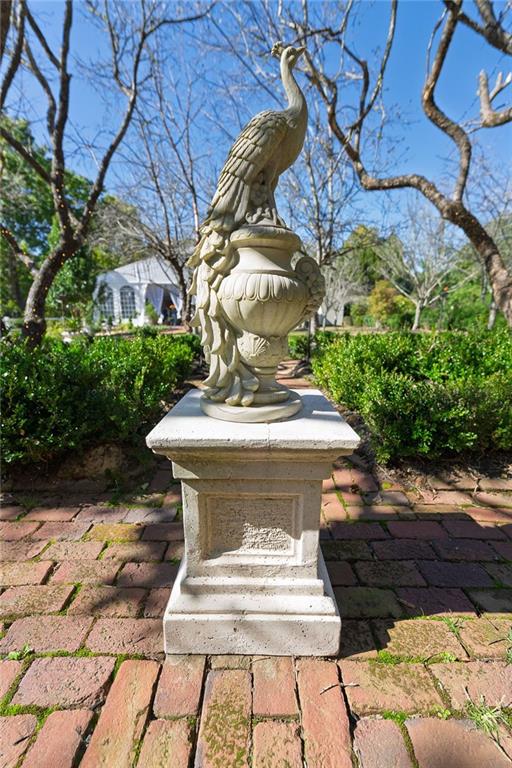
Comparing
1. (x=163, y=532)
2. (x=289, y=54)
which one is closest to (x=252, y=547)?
(x=163, y=532)

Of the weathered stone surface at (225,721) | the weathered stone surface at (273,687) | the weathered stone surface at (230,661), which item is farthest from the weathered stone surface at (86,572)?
the weathered stone surface at (273,687)

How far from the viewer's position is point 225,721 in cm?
142

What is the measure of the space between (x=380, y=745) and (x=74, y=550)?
6.61 feet

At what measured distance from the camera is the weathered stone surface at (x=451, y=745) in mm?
1298

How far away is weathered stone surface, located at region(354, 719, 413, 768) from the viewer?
51.3 inches

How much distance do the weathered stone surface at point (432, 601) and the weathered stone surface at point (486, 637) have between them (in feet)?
0.27

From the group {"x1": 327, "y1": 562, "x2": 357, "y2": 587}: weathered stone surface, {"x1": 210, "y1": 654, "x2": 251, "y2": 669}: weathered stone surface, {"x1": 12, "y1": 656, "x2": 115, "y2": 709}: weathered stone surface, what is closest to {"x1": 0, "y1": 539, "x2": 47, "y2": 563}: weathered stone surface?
{"x1": 12, "y1": 656, "x2": 115, "y2": 709}: weathered stone surface

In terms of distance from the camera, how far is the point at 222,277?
1.70m

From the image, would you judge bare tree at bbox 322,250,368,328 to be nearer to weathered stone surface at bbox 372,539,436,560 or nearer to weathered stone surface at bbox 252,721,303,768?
weathered stone surface at bbox 372,539,436,560

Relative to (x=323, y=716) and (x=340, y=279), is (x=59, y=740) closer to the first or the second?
(x=323, y=716)

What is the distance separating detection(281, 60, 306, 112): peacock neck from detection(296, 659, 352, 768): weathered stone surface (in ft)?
8.72

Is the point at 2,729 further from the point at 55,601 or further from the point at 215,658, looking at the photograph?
the point at 215,658

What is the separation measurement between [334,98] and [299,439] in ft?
27.2

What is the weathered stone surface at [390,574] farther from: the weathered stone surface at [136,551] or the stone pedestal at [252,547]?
the weathered stone surface at [136,551]
